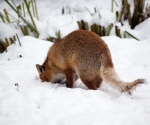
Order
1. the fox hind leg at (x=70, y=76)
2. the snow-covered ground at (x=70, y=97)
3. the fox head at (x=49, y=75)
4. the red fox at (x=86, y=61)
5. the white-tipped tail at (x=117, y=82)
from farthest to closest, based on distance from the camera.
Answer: the fox head at (x=49, y=75) → the fox hind leg at (x=70, y=76) → the red fox at (x=86, y=61) → the white-tipped tail at (x=117, y=82) → the snow-covered ground at (x=70, y=97)

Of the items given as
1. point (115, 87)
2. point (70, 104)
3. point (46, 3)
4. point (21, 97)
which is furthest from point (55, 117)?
→ point (46, 3)

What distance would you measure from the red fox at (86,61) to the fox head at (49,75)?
0.24 meters

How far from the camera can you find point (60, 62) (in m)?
4.23

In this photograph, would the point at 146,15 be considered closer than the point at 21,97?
No

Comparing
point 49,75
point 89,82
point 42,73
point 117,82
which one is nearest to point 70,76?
point 89,82

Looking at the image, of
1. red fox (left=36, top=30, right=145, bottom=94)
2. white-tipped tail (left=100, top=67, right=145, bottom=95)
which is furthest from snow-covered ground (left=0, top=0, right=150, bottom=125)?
red fox (left=36, top=30, right=145, bottom=94)

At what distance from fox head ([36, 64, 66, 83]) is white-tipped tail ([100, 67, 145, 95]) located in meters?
1.15

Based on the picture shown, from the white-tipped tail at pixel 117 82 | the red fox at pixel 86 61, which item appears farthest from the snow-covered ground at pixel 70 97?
the red fox at pixel 86 61

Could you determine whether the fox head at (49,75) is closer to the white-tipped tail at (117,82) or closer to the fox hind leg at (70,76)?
the fox hind leg at (70,76)

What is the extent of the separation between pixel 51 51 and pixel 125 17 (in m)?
3.49

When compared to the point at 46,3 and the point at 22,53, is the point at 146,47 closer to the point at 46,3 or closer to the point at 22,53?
the point at 22,53

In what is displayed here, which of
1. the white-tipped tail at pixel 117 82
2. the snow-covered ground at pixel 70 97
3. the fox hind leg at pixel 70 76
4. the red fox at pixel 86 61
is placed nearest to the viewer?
the snow-covered ground at pixel 70 97

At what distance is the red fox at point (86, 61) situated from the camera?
3.67 meters

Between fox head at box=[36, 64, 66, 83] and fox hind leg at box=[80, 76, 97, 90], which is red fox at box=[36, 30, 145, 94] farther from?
fox head at box=[36, 64, 66, 83]
